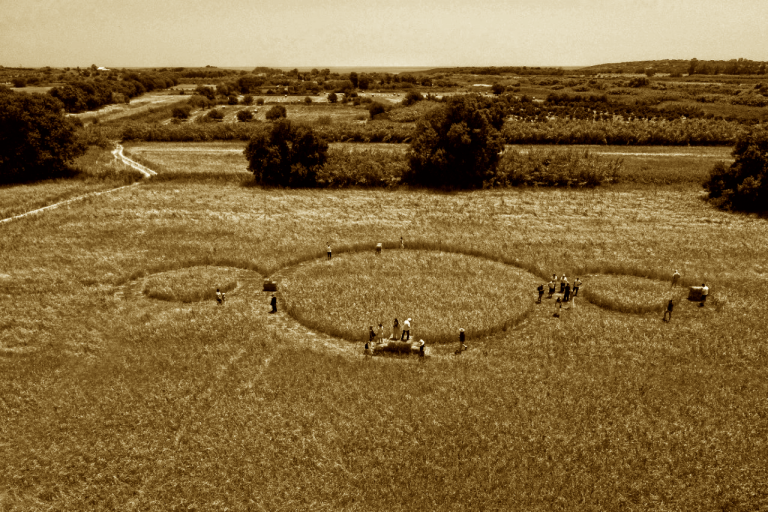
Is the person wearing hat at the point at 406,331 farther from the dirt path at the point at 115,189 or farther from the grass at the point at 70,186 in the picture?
the grass at the point at 70,186

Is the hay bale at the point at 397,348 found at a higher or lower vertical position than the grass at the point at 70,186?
lower

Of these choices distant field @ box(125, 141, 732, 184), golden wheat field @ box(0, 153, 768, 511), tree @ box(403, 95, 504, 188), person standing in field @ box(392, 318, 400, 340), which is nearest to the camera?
golden wheat field @ box(0, 153, 768, 511)

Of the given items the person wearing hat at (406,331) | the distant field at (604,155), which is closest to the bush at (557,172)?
the distant field at (604,155)

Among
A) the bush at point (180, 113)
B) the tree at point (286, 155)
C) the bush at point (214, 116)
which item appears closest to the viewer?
the tree at point (286, 155)

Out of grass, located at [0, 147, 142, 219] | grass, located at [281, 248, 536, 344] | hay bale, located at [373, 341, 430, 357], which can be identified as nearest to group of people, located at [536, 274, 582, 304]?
grass, located at [281, 248, 536, 344]

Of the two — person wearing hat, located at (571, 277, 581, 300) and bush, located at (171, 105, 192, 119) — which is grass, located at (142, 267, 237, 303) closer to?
person wearing hat, located at (571, 277, 581, 300)

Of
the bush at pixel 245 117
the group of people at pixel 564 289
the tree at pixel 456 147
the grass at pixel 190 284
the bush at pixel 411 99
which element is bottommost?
the grass at pixel 190 284
